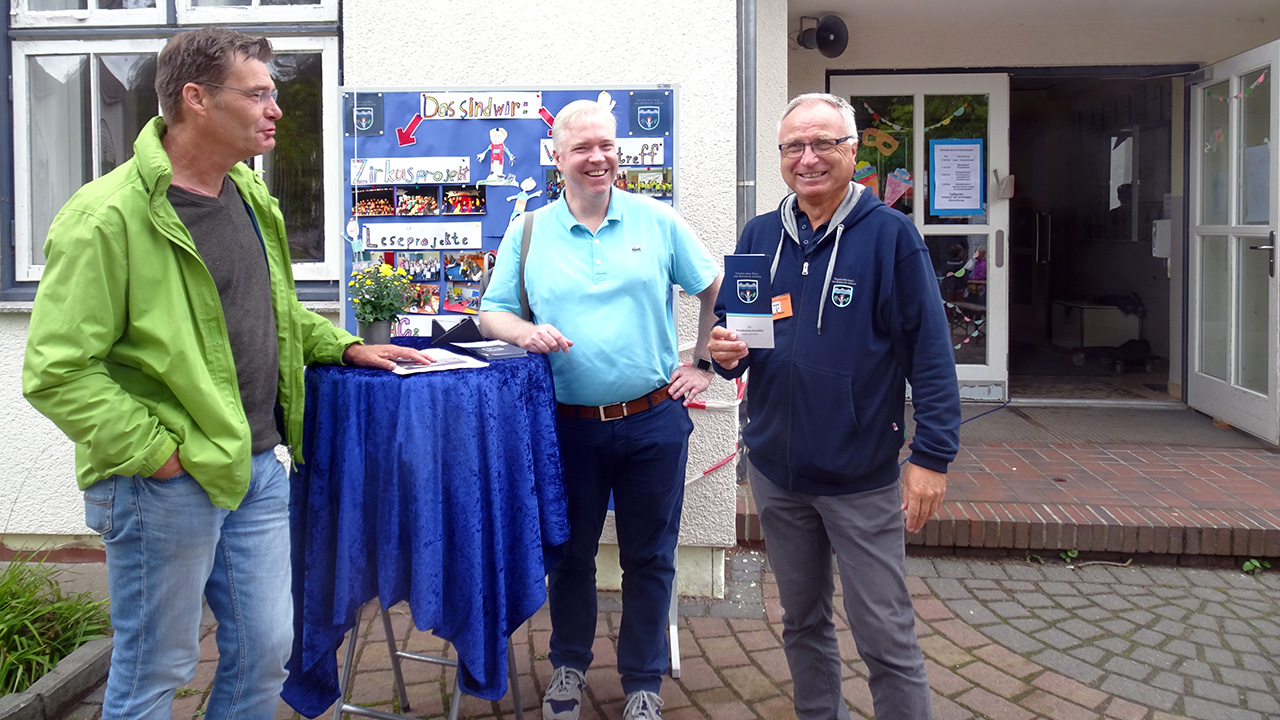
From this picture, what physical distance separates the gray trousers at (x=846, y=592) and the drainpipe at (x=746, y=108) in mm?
1770

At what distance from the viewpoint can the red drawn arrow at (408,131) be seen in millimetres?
3543

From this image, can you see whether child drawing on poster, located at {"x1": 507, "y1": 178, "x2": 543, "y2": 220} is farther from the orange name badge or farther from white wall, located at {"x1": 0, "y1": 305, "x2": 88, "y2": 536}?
white wall, located at {"x1": 0, "y1": 305, "x2": 88, "y2": 536}

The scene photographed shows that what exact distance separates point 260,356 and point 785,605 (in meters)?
1.57

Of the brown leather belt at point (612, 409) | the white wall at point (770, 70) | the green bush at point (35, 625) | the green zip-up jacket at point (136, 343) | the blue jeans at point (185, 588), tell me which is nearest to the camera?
the green zip-up jacket at point (136, 343)

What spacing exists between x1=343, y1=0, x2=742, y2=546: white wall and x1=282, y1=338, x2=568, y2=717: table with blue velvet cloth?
5.10 ft

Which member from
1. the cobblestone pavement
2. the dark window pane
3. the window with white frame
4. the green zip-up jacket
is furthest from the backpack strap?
the dark window pane

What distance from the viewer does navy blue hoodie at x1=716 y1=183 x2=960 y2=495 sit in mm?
2332

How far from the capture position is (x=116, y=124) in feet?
14.8

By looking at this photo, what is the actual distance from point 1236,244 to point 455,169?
5428 millimetres

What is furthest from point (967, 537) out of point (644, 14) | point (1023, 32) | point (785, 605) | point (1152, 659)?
point (1023, 32)

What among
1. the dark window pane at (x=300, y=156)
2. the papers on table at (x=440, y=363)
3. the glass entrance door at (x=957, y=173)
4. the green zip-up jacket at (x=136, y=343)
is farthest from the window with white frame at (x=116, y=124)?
the glass entrance door at (x=957, y=173)

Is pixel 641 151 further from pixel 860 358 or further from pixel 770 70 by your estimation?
pixel 770 70

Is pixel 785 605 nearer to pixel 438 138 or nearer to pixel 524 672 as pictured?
pixel 524 672

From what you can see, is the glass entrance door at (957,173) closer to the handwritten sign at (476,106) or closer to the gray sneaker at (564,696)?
the handwritten sign at (476,106)
